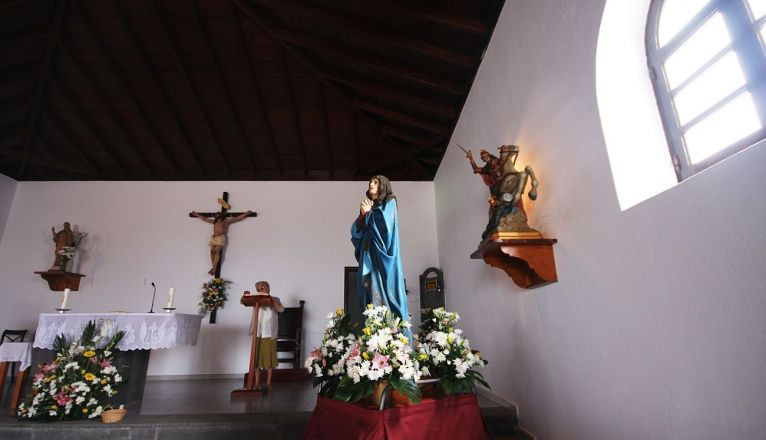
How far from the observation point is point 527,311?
3229 mm

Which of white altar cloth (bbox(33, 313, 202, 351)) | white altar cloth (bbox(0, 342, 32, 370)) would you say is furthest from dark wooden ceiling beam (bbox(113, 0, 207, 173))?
white altar cloth (bbox(0, 342, 32, 370))

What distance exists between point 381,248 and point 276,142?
508 cm

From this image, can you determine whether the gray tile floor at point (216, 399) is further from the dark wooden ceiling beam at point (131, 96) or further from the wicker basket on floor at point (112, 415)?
the dark wooden ceiling beam at point (131, 96)

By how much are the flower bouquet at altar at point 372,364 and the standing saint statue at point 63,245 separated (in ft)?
21.6

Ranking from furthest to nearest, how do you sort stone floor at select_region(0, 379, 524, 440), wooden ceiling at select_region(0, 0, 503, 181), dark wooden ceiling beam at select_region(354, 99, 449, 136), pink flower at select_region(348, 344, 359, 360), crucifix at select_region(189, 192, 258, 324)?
1. crucifix at select_region(189, 192, 258, 324)
2. dark wooden ceiling beam at select_region(354, 99, 449, 136)
3. wooden ceiling at select_region(0, 0, 503, 181)
4. stone floor at select_region(0, 379, 524, 440)
5. pink flower at select_region(348, 344, 359, 360)

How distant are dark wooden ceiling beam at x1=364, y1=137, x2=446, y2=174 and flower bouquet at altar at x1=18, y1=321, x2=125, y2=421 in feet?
16.3

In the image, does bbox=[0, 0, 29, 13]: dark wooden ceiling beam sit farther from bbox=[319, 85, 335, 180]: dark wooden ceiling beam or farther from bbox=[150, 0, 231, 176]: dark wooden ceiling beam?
bbox=[319, 85, 335, 180]: dark wooden ceiling beam

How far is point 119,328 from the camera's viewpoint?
4031 mm

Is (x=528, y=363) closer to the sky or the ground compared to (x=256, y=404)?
closer to the sky

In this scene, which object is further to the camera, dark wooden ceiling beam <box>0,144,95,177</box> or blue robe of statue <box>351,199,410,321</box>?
dark wooden ceiling beam <box>0,144,95,177</box>

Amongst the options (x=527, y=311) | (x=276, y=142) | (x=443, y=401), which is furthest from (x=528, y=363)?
(x=276, y=142)

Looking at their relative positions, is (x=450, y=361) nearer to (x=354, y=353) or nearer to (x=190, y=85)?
(x=354, y=353)

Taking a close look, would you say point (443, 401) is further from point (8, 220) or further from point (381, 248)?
point (8, 220)

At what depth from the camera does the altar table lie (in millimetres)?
3951
